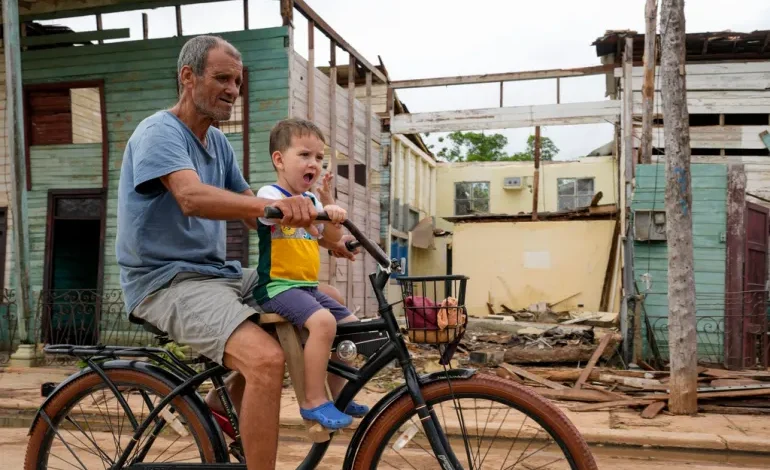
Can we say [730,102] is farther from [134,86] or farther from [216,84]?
[216,84]

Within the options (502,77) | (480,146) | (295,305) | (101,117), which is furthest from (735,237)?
(480,146)

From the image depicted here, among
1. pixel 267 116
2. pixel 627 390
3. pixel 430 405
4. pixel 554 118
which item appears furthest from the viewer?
pixel 554 118

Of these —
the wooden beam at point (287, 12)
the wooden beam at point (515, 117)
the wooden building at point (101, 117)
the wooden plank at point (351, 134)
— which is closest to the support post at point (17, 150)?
the wooden building at point (101, 117)

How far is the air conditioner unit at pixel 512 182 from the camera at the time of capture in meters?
26.7

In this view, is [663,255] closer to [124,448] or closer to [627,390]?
[627,390]

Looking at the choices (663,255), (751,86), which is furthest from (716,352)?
(751,86)

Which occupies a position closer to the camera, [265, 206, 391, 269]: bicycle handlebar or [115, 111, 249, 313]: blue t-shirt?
[265, 206, 391, 269]: bicycle handlebar

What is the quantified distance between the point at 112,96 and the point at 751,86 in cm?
1479

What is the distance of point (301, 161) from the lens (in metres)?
2.88

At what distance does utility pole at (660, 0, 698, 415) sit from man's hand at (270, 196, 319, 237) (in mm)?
5724

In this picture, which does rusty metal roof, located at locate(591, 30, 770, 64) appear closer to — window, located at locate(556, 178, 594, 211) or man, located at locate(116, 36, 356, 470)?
window, located at locate(556, 178, 594, 211)

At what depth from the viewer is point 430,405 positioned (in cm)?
263

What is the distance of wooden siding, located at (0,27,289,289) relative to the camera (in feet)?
39.2

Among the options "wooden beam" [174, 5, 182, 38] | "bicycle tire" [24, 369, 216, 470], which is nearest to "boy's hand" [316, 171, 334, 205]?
"bicycle tire" [24, 369, 216, 470]
